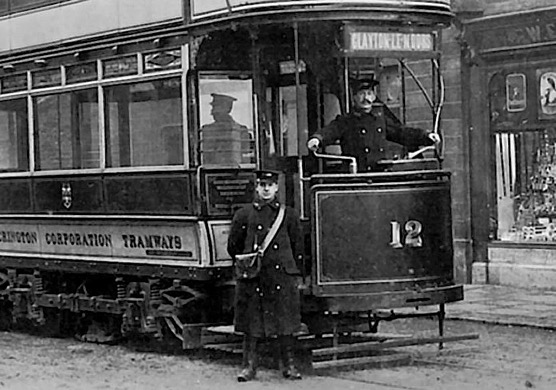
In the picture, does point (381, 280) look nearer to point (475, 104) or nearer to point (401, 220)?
point (401, 220)

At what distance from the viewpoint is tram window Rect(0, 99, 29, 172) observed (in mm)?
15008

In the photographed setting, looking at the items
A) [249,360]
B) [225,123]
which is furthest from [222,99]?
[249,360]

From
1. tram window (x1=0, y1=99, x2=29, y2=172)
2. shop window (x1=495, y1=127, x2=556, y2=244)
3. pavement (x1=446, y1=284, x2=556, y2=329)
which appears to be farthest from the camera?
shop window (x1=495, y1=127, x2=556, y2=244)

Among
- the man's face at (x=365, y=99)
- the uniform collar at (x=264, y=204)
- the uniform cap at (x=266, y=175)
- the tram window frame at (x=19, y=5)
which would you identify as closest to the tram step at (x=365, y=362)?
the uniform collar at (x=264, y=204)

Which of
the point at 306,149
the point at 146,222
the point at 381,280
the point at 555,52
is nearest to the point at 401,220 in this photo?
the point at 381,280

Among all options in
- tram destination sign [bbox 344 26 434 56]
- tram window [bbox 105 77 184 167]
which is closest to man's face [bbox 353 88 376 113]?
tram destination sign [bbox 344 26 434 56]

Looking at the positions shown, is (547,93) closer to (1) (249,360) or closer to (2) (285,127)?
(2) (285,127)

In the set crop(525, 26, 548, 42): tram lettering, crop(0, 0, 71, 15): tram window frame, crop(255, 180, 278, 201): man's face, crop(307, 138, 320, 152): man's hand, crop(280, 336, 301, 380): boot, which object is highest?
crop(0, 0, 71, 15): tram window frame

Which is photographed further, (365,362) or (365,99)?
(365,99)

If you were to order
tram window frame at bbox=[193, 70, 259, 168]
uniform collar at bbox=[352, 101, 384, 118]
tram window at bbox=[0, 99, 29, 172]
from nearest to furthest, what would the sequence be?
uniform collar at bbox=[352, 101, 384, 118]
tram window frame at bbox=[193, 70, 259, 168]
tram window at bbox=[0, 99, 29, 172]

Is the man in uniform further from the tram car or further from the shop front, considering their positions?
the shop front

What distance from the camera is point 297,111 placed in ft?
41.8

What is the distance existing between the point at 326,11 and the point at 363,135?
115cm

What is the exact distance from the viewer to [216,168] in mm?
12727
